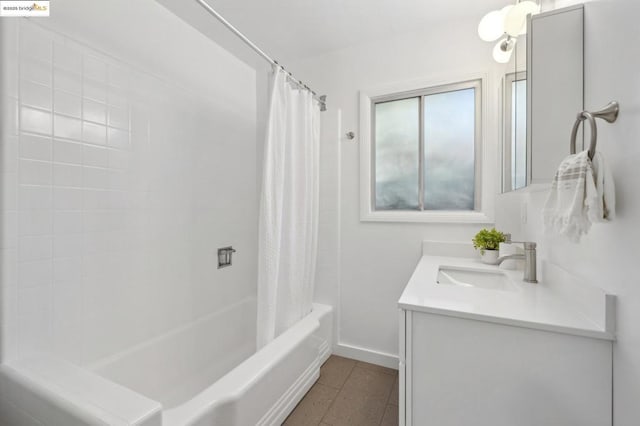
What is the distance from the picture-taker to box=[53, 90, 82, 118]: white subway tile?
1.18m

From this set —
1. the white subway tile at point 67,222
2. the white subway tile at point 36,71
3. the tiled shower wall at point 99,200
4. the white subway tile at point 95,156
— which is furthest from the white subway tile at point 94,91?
the white subway tile at point 67,222

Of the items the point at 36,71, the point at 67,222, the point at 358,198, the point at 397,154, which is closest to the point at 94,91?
the point at 36,71

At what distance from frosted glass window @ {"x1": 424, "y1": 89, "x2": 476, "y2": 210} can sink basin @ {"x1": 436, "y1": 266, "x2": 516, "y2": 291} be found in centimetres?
52

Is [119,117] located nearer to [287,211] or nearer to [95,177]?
[95,177]

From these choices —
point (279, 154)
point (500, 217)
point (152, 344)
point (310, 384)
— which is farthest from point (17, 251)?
point (500, 217)

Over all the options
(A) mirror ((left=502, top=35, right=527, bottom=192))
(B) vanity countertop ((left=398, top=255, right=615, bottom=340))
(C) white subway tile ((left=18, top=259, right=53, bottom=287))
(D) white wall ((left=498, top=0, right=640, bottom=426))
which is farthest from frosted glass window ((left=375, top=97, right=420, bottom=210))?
(C) white subway tile ((left=18, top=259, right=53, bottom=287))

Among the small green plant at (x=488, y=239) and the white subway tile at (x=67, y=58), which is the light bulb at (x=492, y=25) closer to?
the small green plant at (x=488, y=239)

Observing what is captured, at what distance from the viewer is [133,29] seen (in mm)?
1488

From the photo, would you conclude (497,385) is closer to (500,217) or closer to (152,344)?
(500,217)

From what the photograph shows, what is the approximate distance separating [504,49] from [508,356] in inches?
59.8

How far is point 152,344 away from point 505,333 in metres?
1.75

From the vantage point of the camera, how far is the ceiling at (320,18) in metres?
1.64

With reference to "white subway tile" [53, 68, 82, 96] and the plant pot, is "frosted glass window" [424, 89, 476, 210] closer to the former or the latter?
the plant pot

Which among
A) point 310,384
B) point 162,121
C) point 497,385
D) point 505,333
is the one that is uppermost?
point 162,121
